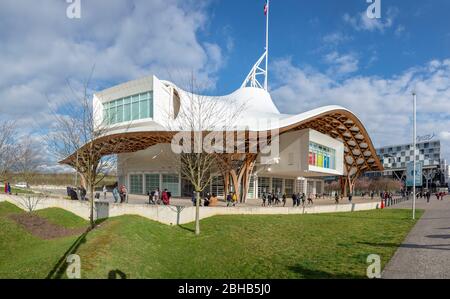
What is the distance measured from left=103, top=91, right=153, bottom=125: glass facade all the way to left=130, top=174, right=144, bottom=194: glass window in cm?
958

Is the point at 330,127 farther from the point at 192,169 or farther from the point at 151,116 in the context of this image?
the point at 192,169

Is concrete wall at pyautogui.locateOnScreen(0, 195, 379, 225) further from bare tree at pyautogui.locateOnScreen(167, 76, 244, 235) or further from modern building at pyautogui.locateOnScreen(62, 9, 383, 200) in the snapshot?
modern building at pyautogui.locateOnScreen(62, 9, 383, 200)

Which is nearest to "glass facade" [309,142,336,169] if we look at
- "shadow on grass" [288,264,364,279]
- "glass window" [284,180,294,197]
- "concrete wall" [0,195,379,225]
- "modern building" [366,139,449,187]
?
"glass window" [284,180,294,197]

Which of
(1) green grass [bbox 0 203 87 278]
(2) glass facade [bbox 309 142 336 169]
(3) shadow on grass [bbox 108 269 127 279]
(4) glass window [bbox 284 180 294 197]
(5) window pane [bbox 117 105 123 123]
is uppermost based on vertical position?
(5) window pane [bbox 117 105 123 123]

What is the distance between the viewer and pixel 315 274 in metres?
7.67

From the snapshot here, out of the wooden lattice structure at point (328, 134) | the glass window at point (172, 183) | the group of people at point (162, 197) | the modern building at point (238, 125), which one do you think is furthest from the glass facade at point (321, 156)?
the group of people at point (162, 197)

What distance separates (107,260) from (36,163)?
43.6m

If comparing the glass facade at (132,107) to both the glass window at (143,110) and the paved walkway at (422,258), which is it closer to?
the glass window at (143,110)

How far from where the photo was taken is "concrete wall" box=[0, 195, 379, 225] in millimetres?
15664

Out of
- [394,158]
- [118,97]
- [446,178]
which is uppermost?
[118,97]

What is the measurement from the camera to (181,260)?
383 inches

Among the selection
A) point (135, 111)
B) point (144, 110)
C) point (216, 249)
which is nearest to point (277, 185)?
point (144, 110)

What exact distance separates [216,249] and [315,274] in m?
4.21
